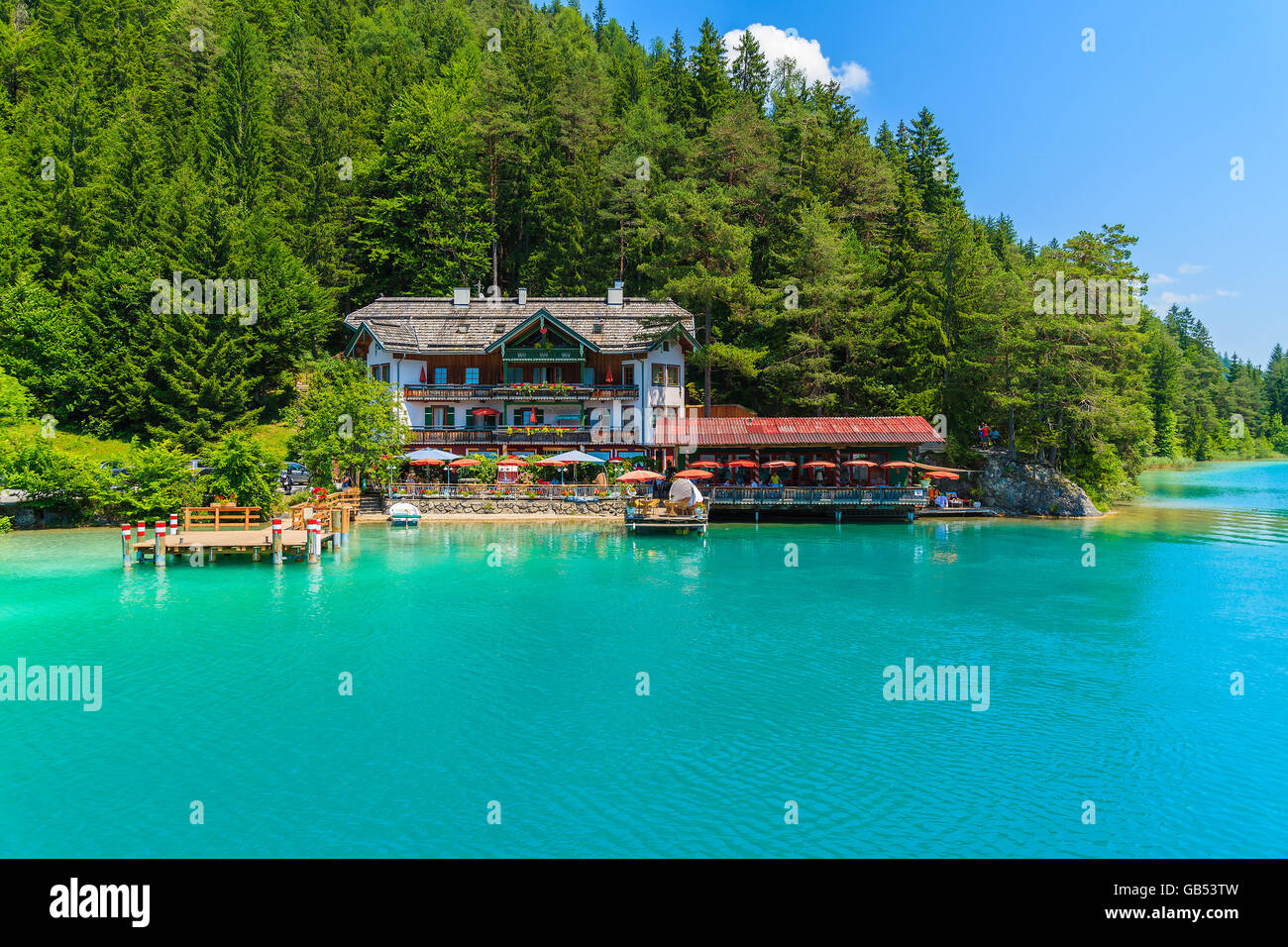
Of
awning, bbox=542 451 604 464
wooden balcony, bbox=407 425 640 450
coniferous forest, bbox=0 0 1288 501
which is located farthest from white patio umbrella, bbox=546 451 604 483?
coniferous forest, bbox=0 0 1288 501

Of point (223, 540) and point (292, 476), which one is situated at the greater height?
point (292, 476)

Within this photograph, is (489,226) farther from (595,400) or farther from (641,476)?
(641,476)

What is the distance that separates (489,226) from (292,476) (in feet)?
91.8

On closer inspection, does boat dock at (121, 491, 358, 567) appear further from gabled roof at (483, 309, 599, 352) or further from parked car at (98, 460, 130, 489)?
gabled roof at (483, 309, 599, 352)

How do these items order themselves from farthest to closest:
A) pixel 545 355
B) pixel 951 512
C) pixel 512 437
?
pixel 545 355 < pixel 512 437 < pixel 951 512

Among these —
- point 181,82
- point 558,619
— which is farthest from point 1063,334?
point 181,82

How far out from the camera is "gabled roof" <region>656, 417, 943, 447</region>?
47.1 meters

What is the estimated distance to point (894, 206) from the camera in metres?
63.0

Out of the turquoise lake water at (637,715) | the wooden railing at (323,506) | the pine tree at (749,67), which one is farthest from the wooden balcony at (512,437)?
the pine tree at (749,67)

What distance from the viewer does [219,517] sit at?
1321 inches

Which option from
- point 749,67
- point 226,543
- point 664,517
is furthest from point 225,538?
point 749,67

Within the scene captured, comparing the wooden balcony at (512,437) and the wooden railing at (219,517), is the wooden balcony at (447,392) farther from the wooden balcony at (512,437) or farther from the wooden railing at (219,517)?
the wooden railing at (219,517)

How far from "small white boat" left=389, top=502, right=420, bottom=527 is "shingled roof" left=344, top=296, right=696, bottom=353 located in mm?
13717

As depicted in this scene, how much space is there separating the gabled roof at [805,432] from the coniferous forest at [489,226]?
14.3ft
